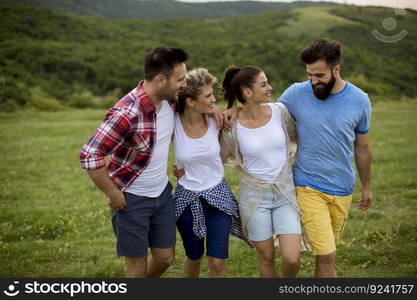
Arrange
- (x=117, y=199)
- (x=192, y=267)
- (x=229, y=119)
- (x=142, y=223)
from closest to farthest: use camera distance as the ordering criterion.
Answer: (x=117, y=199)
(x=142, y=223)
(x=229, y=119)
(x=192, y=267)

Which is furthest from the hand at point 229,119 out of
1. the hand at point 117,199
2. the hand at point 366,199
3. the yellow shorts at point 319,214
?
the hand at point 366,199

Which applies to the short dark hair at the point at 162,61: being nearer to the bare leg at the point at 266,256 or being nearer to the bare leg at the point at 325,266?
the bare leg at the point at 266,256

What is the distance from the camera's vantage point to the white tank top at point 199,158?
4.41 metres

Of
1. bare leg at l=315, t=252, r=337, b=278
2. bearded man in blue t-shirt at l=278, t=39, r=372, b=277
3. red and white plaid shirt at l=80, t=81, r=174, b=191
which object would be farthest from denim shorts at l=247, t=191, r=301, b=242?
red and white plaid shirt at l=80, t=81, r=174, b=191

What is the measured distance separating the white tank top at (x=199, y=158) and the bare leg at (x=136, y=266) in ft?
2.12

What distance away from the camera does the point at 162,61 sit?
4.15 metres

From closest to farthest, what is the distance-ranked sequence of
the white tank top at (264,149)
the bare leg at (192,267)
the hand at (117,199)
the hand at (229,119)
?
the hand at (117,199)
the white tank top at (264,149)
the hand at (229,119)
the bare leg at (192,267)

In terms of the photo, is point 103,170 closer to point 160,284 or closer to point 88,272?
point 160,284

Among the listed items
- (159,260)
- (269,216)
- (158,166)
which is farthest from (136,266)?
(269,216)

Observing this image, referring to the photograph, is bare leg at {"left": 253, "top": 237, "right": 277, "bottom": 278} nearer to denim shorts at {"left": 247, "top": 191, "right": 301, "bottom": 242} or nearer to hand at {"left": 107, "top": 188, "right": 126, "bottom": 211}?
denim shorts at {"left": 247, "top": 191, "right": 301, "bottom": 242}

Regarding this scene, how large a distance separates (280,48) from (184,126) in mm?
27580

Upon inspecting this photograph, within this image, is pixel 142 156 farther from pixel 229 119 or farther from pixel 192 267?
pixel 192 267

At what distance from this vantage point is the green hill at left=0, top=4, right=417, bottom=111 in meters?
26.8

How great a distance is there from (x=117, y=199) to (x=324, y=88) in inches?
66.9
